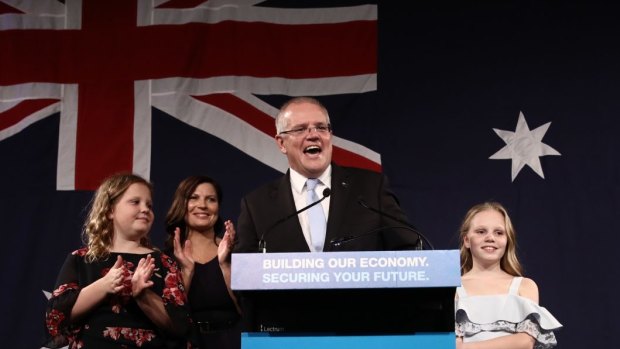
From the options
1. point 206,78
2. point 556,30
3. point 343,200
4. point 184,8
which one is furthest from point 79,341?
point 556,30

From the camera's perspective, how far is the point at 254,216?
281 cm

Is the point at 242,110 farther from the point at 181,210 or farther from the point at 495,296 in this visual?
the point at 495,296

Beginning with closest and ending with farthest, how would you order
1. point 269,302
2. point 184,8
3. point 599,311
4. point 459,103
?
1. point 269,302
2. point 599,311
3. point 459,103
4. point 184,8

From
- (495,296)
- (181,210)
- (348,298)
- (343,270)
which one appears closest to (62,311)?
(181,210)

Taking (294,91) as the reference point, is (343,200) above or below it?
below

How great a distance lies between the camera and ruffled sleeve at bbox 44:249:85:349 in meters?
→ 3.13

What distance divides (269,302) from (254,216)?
26.3 inches

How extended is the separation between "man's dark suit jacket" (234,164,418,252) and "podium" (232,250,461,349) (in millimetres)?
522

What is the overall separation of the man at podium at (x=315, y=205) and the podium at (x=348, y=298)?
0.48 meters

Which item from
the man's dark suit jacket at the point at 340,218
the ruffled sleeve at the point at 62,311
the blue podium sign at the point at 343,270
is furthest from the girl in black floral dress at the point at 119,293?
the blue podium sign at the point at 343,270

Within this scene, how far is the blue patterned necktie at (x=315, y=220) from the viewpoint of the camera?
279 centimetres

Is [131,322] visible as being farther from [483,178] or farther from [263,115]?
[483,178]

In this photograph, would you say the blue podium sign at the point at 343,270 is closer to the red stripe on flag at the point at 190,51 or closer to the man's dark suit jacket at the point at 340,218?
the man's dark suit jacket at the point at 340,218

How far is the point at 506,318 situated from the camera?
3.22m
